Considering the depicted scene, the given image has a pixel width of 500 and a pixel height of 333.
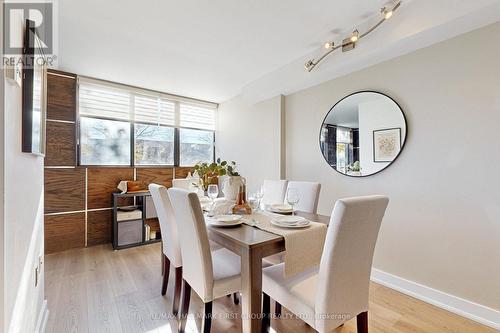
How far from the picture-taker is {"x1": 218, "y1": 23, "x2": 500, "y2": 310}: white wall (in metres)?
1.77

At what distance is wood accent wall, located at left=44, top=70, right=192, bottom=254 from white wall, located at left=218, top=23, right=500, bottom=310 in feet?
11.3

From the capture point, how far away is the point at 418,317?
1.81 m

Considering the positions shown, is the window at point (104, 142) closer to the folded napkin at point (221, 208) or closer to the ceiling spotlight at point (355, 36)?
the folded napkin at point (221, 208)

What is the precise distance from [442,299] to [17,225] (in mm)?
2927

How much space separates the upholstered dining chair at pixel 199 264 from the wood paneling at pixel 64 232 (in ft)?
8.50

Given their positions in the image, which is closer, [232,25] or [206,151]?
[232,25]

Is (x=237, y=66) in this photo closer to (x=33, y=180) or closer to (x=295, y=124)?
(x=295, y=124)

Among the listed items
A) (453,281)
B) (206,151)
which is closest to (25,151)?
(453,281)

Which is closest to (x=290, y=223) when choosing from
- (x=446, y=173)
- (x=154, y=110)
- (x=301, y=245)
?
(x=301, y=245)

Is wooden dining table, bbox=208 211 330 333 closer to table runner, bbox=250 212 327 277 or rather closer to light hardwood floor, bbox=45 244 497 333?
table runner, bbox=250 212 327 277

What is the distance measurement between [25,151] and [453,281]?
9.97 feet

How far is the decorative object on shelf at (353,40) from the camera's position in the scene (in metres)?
1.91

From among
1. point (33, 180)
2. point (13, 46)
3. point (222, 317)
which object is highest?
point (13, 46)

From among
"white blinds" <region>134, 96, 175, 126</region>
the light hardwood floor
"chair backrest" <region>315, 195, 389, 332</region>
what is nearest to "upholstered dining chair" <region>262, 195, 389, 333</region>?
"chair backrest" <region>315, 195, 389, 332</region>
